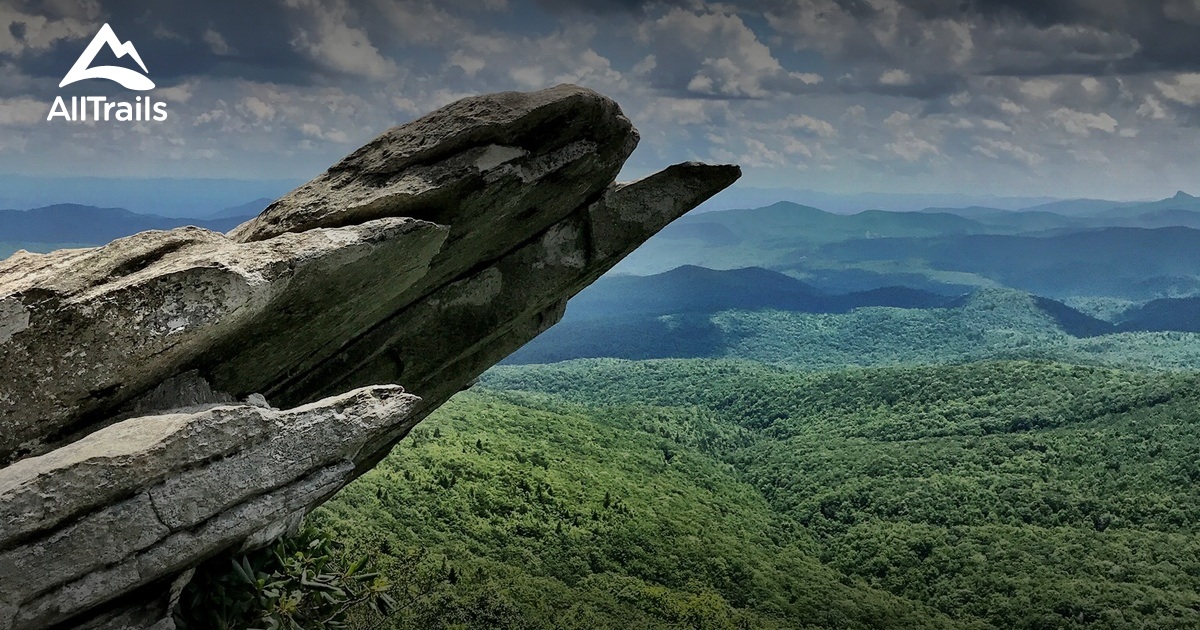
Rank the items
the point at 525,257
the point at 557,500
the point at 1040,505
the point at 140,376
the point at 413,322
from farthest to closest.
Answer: the point at 1040,505, the point at 557,500, the point at 525,257, the point at 413,322, the point at 140,376

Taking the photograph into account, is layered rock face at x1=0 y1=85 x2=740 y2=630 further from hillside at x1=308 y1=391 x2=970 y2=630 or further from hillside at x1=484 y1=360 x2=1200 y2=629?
hillside at x1=484 y1=360 x2=1200 y2=629

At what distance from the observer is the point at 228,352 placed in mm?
13867

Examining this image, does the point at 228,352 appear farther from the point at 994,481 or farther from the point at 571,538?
the point at 994,481

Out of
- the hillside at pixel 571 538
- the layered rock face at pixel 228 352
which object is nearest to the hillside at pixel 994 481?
the hillside at pixel 571 538

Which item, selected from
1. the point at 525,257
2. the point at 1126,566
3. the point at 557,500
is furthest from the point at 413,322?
the point at 1126,566

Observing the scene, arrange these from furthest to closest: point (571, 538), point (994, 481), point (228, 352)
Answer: point (994, 481)
point (571, 538)
point (228, 352)

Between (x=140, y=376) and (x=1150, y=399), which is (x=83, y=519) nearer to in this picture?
(x=140, y=376)

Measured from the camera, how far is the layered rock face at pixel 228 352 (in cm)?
1095

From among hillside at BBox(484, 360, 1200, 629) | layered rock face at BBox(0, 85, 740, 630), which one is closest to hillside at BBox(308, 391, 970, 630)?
hillside at BBox(484, 360, 1200, 629)

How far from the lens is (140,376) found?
12328 millimetres

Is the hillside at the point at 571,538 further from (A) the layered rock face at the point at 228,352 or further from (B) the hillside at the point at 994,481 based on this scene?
(A) the layered rock face at the point at 228,352

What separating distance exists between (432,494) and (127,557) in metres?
47.6

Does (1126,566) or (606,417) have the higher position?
(606,417)

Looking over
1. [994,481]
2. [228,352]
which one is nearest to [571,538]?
[228,352]
